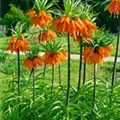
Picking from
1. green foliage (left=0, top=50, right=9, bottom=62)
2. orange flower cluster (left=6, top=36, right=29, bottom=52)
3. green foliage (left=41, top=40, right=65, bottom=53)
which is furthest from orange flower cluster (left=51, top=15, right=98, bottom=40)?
green foliage (left=0, top=50, right=9, bottom=62)

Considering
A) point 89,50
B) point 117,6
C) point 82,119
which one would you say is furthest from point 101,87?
point 117,6

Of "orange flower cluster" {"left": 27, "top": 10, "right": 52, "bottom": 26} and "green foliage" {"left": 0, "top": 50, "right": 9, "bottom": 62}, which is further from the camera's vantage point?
"green foliage" {"left": 0, "top": 50, "right": 9, "bottom": 62}

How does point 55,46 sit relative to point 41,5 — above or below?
below

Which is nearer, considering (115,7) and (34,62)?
(115,7)

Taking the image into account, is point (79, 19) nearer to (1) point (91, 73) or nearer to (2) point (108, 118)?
(2) point (108, 118)

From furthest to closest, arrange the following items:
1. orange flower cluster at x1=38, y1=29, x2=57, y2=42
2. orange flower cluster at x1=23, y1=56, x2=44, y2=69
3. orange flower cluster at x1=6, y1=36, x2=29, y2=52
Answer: orange flower cluster at x1=38, y1=29, x2=57, y2=42, orange flower cluster at x1=23, y1=56, x2=44, y2=69, orange flower cluster at x1=6, y1=36, x2=29, y2=52

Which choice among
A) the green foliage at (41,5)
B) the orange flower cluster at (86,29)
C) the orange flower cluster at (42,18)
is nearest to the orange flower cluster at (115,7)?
the orange flower cluster at (86,29)

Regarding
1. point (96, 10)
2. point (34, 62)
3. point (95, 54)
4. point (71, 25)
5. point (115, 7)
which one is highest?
point (96, 10)

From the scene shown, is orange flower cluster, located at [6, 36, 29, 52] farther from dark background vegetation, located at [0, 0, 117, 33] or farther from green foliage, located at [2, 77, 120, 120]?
dark background vegetation, located at [0, 0, 117, 33]

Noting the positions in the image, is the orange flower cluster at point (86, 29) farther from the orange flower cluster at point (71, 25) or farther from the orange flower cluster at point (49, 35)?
the orange flower cluster at point (49, 35)

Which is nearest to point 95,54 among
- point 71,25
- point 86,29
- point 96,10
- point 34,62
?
point 86,29

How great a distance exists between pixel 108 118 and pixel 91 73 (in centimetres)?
460

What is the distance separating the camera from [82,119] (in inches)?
139

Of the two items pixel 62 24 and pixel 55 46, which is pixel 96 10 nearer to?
pixel 55 46
